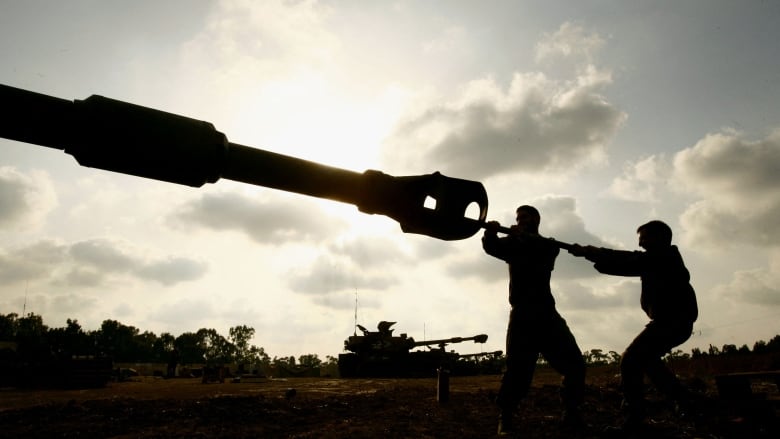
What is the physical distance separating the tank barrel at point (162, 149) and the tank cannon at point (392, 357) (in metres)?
23.7

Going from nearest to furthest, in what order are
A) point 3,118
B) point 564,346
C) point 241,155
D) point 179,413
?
point 3,118 < point 241,155 < point 564,346 < point 179,413

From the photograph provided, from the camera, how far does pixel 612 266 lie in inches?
151

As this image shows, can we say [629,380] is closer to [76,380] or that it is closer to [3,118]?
[3,118]

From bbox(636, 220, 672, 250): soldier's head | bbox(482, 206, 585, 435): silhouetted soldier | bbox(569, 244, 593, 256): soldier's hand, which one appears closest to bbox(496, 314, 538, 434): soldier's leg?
bbox(482, 206, 585, 435): silhouetted soldier

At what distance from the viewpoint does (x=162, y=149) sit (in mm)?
967

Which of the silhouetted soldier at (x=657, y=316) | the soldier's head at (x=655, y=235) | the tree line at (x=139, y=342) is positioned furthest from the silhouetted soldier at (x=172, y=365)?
the tree line at (x=139, y=342)

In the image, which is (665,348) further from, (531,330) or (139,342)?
(139,342)

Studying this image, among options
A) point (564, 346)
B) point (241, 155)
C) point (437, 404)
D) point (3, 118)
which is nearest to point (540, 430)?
point (564, 346)

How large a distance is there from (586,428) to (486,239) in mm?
1973

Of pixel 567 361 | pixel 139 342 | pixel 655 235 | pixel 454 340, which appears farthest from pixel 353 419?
pixel 139 342

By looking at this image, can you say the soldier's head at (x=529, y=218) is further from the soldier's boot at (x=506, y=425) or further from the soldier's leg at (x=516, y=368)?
the soldier's boot at (x=506, y=425)

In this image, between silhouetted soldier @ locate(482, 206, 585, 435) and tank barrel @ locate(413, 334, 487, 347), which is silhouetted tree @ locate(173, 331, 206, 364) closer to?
tank barrel @ locate(413, 334, 487, 347)

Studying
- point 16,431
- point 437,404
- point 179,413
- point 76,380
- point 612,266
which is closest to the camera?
point 612,266

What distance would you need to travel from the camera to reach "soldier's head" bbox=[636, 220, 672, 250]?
404 cm
